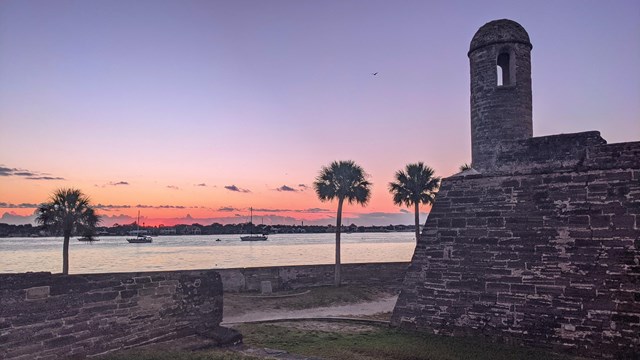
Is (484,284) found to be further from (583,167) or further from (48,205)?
(48,205)

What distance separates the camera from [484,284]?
38.2 ft

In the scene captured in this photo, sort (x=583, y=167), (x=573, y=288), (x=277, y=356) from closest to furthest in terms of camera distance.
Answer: (x=277, y=356) → (x=573, y=288) → (x=583, y=167)

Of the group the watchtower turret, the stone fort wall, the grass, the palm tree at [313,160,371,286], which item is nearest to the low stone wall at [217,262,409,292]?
the palm tree at [313,160,371,286]

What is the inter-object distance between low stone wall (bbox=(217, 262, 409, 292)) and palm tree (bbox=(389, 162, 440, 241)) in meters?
5.73

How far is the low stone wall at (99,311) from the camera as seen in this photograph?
7625 millimetres

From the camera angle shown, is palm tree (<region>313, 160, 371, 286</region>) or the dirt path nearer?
the dirt path

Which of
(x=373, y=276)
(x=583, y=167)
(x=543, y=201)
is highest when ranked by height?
(x=583, y=167)

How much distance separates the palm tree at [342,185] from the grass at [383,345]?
12747 mm

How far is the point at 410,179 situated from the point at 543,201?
17665 millimetres

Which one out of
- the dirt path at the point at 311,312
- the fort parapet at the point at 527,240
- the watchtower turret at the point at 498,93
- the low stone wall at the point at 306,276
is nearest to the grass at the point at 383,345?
the fort parapet at the point at 527,240

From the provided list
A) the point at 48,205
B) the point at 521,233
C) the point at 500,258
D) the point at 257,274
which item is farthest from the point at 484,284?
the point at 48,205

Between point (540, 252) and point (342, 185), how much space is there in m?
14.7

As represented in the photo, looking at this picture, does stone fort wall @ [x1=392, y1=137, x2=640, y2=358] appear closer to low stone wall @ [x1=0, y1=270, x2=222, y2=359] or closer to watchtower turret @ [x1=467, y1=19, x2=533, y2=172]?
watchtower turret @ [x1=467, y1=19, x2=533, y2=172]

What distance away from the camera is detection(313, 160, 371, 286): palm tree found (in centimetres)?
2527
